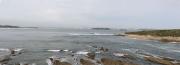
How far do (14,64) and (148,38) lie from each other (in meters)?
78.7

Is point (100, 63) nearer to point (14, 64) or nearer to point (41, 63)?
point (41, 63)

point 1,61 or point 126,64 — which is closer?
point 126,64

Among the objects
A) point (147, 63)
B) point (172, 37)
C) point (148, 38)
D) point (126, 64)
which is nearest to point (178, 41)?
point (172, 37)

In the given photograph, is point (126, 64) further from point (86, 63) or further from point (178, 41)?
point (178, 41)

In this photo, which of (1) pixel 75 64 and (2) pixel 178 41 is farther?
(2) pixel 178 41

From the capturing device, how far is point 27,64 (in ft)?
133

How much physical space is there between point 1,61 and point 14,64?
3.05 m

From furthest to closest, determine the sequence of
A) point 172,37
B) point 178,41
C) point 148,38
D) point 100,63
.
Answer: point 148,38, point 172,37, point 178,41, point 100,63

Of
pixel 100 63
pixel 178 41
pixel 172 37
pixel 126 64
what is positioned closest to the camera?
pixel 126 64

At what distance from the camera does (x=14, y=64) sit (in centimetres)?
4038

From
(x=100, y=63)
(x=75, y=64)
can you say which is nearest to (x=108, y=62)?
(x=100, y=63)

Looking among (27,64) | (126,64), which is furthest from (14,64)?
(126,64)

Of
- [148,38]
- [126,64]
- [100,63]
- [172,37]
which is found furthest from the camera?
[148,38]

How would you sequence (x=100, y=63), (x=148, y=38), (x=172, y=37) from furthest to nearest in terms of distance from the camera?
(x=148, y=38) < (x=172, y=37) < (x=100, y=63)
